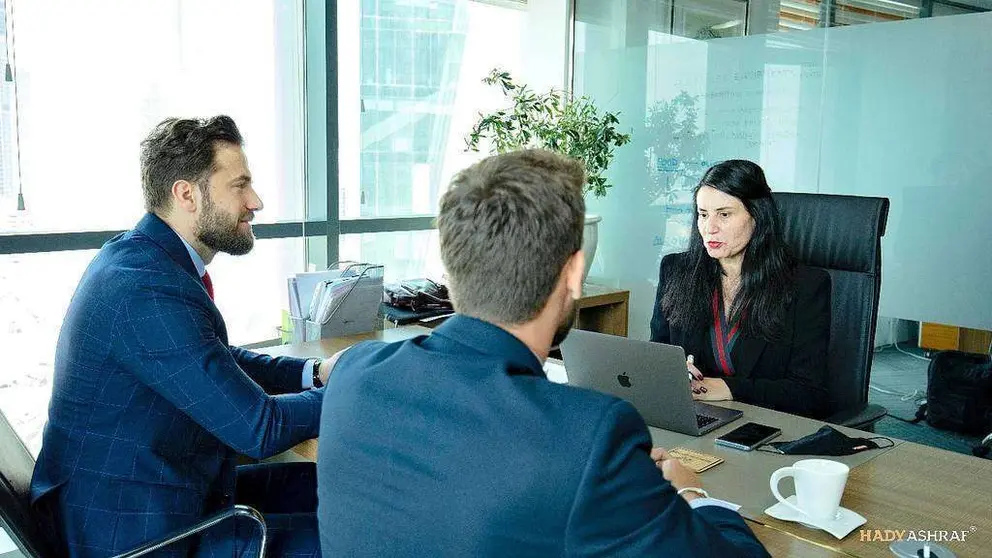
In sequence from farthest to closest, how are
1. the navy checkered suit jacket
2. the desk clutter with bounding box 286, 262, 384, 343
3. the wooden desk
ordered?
the wooden desk
the desk clutter with bounding box 286, 262, 384, 343
the navy checkered suit jacket

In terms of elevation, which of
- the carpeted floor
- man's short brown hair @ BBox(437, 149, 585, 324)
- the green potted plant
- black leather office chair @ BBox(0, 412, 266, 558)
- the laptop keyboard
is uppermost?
the green potted plant

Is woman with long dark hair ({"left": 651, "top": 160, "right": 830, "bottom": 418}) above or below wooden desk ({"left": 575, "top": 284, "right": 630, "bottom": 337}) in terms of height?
above

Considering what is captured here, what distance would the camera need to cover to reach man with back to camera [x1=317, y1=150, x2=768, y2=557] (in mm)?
923

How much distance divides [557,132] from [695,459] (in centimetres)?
287

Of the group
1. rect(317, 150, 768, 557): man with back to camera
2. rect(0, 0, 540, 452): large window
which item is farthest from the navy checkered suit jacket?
rect(0, 0, 540, 452): large window

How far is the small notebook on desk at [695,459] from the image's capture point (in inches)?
65.7

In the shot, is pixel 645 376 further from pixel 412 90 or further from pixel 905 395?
pixel 412 90

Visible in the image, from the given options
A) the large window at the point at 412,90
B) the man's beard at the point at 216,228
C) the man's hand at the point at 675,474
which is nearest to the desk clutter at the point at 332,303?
the man's beard at the point at 216,228

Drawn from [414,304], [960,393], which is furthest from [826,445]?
[960,393]

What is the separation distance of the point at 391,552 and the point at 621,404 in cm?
32

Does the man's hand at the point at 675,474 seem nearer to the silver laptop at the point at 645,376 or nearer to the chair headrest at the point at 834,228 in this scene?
the silver laptop at the point at 645,376

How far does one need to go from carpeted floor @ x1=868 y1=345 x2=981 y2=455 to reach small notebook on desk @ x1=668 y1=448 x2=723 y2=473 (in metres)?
2.17

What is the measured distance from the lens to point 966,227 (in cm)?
339

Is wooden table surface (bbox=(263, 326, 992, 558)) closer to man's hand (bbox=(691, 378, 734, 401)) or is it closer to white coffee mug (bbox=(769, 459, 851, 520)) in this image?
white coffee mug (bbox=(769, 459, 851, 520))
